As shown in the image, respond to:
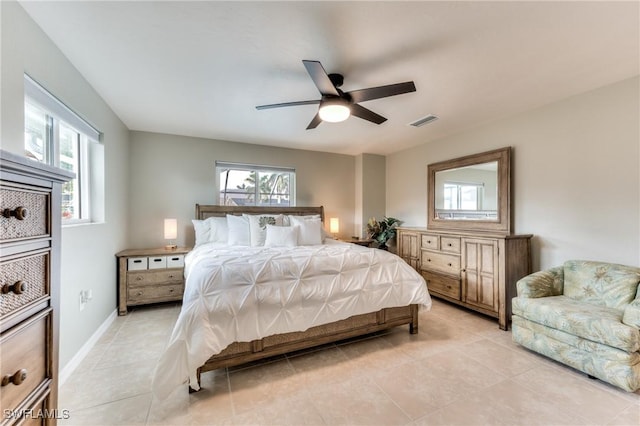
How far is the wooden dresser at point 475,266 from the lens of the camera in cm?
299

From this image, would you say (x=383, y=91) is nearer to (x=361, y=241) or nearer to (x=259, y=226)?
(x=259, y=226)

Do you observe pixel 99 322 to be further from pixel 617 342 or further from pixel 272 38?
pixel 617 342

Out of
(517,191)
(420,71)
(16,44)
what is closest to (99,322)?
(16,44)

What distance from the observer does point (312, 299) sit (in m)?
2.28

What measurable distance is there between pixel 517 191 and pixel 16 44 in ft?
15.5

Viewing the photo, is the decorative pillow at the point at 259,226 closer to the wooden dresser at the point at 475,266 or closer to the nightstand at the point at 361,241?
the nightstand at the point at 361,241

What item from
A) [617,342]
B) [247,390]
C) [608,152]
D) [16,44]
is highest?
[16,44]

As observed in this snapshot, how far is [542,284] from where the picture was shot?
258 cm

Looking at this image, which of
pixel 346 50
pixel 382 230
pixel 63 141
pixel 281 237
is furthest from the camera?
pixel 382 230

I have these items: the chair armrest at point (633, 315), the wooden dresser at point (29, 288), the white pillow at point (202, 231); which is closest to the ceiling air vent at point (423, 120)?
the chair armrest at point (633, 315)

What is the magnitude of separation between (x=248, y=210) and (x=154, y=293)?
1765 millimetres

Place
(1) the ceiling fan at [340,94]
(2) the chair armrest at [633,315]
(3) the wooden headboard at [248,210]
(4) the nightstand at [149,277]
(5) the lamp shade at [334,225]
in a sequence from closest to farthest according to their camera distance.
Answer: (2) the chair armrest at [633,315], (1) the ceiling fan at [340,94], (4) the nightstand at [149,277], (3) the wooden headboard at [248,210], (5) the lamp shade at [334,225]

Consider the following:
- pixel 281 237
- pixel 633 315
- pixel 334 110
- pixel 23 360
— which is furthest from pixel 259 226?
pixel 633 315

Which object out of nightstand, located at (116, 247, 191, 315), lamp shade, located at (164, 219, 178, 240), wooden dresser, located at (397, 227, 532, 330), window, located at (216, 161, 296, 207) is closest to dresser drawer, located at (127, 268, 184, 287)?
nightstand, located at (116, 247, 191, 315)
